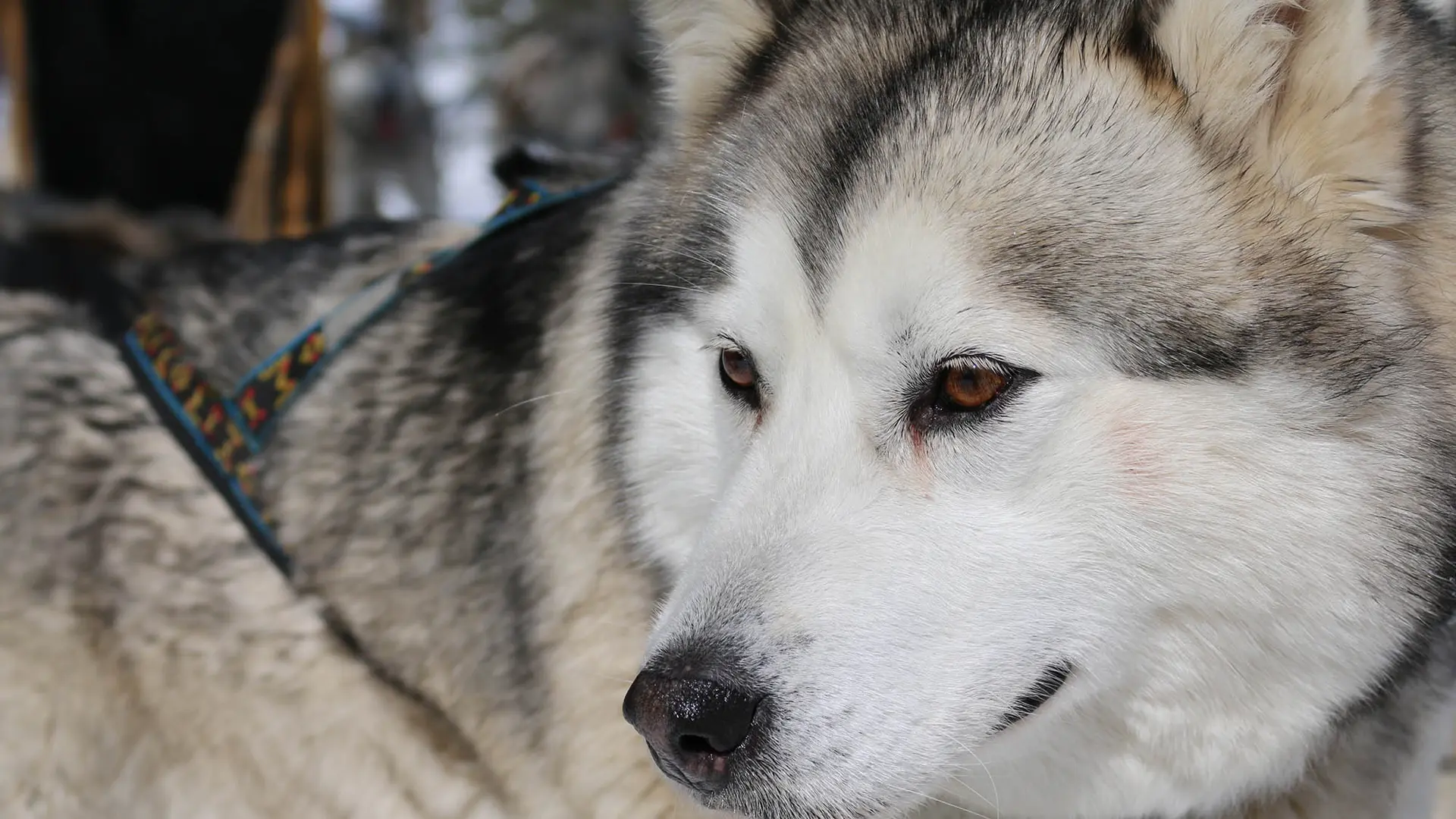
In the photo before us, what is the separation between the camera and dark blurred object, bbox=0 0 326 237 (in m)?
4.44

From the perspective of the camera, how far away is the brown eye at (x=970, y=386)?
1.50m

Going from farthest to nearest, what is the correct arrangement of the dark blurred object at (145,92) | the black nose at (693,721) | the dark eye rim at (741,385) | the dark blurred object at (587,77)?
the dark blurred object at (587,77), the dark blurred object at (145,92), the dark eye rim at (741,385), the black nose at (693,721)

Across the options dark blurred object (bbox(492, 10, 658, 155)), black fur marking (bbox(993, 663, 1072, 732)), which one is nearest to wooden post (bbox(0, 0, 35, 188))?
black fur marking (bbox(993, 663, 1072, 732))

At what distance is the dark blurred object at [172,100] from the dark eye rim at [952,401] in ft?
12.3

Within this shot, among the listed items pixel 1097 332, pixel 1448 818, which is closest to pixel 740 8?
pixel 1097 332

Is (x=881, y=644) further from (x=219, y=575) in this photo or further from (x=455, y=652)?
(x=219, y=575)

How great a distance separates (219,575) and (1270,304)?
5.62ft

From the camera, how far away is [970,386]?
1524mm

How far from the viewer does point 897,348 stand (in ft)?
5.04

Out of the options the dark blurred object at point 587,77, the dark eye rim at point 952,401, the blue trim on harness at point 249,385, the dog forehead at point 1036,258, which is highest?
the dog forehead at point 1036,258

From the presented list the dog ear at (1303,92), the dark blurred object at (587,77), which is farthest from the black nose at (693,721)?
the dark blurred object at (587,77)

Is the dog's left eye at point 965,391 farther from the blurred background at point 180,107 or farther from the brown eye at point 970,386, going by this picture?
the blurred background at point 180,107

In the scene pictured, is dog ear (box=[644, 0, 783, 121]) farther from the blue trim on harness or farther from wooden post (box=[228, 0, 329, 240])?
wooden post (box=[228, 0, 329, 240])

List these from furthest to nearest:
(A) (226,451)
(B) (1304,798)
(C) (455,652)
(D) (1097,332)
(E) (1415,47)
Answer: (A) (226,451) → (C) (455,652) → (B) (1304,798) → (E) (1415,47) → (D) (1097,332)
